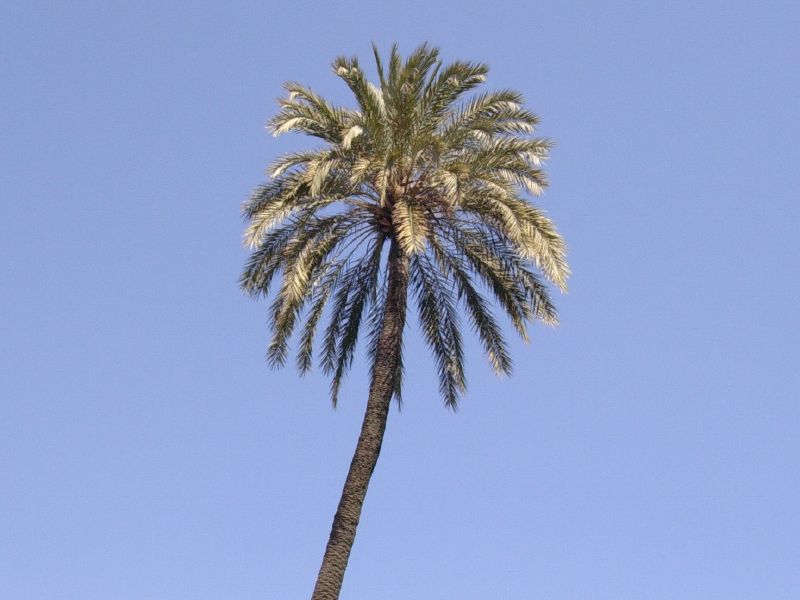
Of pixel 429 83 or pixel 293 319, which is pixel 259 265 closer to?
pixel 293 319

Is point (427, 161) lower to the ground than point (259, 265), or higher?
higher

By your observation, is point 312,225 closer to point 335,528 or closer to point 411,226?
point 411,226

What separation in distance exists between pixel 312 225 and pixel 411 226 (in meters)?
2.98

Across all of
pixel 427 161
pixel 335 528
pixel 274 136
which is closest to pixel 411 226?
pixel 427 161

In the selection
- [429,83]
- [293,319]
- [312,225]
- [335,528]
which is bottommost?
[335,528]

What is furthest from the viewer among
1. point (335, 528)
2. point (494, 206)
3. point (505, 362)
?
point (505, 362)

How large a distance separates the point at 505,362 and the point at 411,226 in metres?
4.68

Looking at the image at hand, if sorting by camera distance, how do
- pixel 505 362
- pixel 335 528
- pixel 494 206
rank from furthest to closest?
pixel 505 362
pixel 494 206
pixel 335 528

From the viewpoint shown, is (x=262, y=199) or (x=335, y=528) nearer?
(x=335, y=528)

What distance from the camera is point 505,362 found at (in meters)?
30.7

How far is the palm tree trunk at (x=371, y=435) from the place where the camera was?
26.2 meters

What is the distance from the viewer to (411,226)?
27.9 metres

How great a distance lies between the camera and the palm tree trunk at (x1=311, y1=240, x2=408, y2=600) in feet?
85.9

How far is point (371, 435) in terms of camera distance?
90.9 feet
